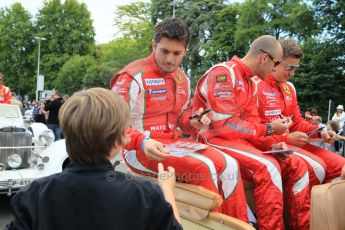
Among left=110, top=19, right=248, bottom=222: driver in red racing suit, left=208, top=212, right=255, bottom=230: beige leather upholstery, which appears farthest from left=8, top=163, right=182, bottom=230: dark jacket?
left=110, top=19, right=248, bottom=222: driver in red racing suit

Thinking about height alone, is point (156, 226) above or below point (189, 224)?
above

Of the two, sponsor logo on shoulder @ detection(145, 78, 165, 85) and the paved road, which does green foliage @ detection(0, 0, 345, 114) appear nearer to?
the paved road

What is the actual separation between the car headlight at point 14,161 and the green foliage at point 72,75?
34.8 meters

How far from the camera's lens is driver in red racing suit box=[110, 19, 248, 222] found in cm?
236

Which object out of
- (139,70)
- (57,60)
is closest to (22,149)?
(139,70)

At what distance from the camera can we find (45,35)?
45.5 m

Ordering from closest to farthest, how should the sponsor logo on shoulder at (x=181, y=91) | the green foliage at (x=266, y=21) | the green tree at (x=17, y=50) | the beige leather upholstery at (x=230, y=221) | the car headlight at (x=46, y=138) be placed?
the beige leather upholstery at (x=230, y=221) → the sponsor logo on shoulder at (x=181, y=91) → the car headlight at (x=46, y=138) → the green foliage at (x=266, y=21) → the green tree at (x=17, y=50)

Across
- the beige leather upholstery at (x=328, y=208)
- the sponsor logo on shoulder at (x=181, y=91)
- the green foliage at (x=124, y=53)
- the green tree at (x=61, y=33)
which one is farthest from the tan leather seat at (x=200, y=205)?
the green tree at (x=61, y=33)

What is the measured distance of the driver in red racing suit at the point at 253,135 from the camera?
8.08ft

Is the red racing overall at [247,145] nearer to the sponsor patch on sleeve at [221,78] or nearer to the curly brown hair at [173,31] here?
the sponsor patch on sleeve at [221,78]

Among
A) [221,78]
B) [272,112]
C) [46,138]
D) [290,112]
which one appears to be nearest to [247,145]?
[221,78]

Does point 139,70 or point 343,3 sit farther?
point 343,3

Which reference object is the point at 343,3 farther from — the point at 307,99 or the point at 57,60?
the point at 57,60

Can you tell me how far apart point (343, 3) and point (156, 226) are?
20.8m
